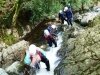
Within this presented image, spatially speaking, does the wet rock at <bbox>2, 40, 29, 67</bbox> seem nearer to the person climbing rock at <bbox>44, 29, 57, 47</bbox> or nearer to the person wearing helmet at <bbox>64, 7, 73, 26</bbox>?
the person climbing rock at <bbox>44, 29, 57, 47</bbox>

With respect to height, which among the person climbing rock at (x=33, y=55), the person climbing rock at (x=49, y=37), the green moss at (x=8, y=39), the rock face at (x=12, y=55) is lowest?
the green moss at (x=8, y=39)

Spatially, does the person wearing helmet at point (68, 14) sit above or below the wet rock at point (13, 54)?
above

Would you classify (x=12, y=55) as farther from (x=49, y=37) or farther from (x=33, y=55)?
(x=33, y=55)

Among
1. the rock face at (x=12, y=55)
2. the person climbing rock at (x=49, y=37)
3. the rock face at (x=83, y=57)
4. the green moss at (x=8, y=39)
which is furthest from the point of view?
the green moss at (x=8, y=39)

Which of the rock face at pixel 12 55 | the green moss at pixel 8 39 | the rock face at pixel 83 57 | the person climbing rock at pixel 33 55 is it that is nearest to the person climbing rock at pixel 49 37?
the rock face at pixel 12 55

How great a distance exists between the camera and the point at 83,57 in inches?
436

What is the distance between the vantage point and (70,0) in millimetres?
23453

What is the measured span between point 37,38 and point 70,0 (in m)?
5.39

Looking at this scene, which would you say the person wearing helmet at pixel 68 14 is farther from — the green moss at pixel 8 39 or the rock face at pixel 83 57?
the rock face at pixel 83 57

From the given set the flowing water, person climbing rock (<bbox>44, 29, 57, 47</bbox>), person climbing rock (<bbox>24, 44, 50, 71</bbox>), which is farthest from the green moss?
person climbing rock (<bbox>24, 44, 50, 71</bbox>)

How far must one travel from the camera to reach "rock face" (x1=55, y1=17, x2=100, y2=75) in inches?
399

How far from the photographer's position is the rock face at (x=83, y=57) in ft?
33.3

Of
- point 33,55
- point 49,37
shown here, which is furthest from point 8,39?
point 33,55

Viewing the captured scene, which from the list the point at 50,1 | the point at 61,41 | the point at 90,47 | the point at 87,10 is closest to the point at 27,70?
the point at 90,47
